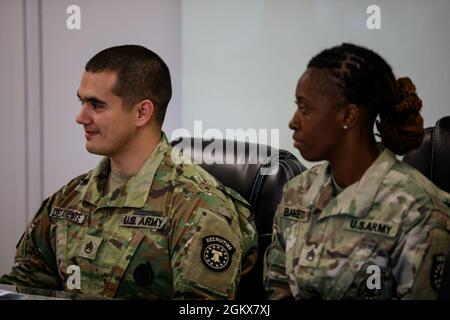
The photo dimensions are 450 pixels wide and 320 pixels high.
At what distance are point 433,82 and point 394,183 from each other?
43 cm

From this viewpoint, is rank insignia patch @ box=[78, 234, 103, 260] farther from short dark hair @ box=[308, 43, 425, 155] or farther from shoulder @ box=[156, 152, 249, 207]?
short dark hair @ box=[308, 43, 425, 155]

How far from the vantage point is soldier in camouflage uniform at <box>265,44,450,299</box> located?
5.81 feet

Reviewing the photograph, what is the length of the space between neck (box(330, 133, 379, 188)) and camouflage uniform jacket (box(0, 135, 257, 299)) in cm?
34

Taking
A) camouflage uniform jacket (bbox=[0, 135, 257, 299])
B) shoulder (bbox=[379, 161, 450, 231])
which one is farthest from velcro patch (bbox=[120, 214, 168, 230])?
shoulder (bbox=[379, 161, 450, 231])

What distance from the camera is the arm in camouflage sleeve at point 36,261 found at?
226 centimetres

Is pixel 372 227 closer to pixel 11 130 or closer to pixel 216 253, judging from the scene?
pixel 216 253

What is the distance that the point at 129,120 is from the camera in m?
2.20

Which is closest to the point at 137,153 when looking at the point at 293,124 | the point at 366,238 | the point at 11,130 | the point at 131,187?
the point at 131,187

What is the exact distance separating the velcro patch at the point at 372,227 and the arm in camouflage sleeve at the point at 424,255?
0.11ft

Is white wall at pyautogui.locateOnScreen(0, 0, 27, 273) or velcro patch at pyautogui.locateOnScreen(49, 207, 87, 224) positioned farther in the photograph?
white wall at pyautogui.locateOnScreen(0, 0, 27, 273)

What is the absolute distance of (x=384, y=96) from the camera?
1839mm

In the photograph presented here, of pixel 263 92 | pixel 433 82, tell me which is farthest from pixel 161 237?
pixel 433 82

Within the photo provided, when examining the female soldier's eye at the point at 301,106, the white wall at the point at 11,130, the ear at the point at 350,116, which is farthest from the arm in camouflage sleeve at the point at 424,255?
the white wall at the point at 11,130
